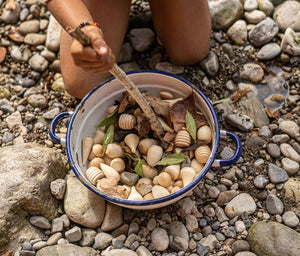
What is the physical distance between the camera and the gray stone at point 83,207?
1157 millimetres

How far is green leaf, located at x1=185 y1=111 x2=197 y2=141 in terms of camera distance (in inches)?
44.4

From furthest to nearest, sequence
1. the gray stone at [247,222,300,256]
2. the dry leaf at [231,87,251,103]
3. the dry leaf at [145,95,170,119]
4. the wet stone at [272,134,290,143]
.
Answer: the dry leaf at [231,87,251,103] → the wet stone at [272,134,290,143] → the dry leaf at [145,95,170,119] → the gray stone at [247,222,300,256]

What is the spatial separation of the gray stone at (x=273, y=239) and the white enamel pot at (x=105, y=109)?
0.82 ft

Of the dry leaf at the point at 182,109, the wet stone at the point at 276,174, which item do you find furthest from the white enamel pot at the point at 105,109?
the wet stone at the point at 276,174

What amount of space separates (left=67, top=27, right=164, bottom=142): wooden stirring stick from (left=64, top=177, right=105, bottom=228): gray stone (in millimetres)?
308

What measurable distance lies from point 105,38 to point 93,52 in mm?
574

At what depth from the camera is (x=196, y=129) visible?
115 cm

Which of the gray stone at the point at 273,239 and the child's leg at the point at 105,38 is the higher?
the child's leg at the point at 105,38

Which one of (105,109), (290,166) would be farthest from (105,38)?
(290,166)

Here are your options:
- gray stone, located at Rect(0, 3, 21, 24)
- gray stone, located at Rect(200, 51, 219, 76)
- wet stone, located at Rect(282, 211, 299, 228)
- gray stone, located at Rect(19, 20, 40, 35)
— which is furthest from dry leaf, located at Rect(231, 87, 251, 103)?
gray stone, located at Rect(0, 3, 21, 24)

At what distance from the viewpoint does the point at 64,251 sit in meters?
1.10

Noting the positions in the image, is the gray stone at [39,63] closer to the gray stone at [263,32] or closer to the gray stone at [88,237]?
the gray stone at [88,237]

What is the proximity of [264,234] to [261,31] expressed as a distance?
2.73 feet

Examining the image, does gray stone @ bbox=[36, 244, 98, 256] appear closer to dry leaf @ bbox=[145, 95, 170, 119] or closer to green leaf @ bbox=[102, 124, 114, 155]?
green leaf @ bbox=[102, 124, 114, 155]
